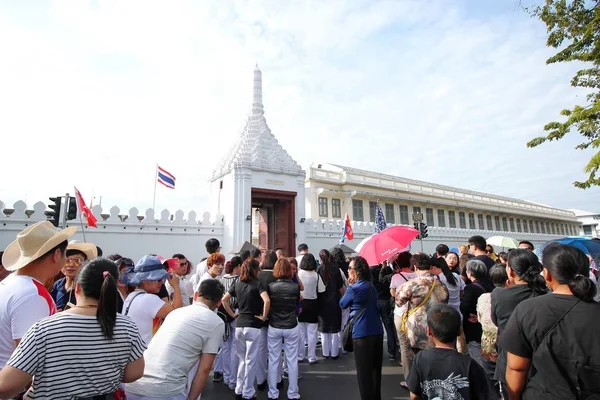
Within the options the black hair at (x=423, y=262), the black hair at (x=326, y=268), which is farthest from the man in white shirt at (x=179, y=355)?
the black hair at (x=326, y=268)

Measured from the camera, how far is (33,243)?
239 centimetres

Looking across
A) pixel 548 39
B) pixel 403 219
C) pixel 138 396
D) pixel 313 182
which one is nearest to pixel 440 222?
pixel 403 219

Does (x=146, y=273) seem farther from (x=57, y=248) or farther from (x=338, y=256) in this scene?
(x=338, y=256)

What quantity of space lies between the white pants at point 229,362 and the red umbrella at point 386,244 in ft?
8.01

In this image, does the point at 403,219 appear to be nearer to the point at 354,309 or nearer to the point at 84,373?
the point at 354,309

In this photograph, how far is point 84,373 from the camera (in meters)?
1.87

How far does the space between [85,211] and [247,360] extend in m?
9.55

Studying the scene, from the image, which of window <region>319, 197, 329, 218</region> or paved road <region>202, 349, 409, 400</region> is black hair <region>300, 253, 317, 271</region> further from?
window <region>319, 197, 329, 218</region>

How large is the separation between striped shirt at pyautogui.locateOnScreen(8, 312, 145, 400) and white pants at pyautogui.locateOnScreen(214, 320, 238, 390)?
3.43 m

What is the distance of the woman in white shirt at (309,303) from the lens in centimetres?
611

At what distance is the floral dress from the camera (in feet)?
11.9

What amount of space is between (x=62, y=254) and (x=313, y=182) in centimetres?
2422

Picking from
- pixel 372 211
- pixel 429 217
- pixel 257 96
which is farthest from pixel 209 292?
pixel 429 217

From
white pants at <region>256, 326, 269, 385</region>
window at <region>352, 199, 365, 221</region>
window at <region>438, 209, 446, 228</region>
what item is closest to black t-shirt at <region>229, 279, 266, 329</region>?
white pants at <region>256, 326, 269, 385</region>
